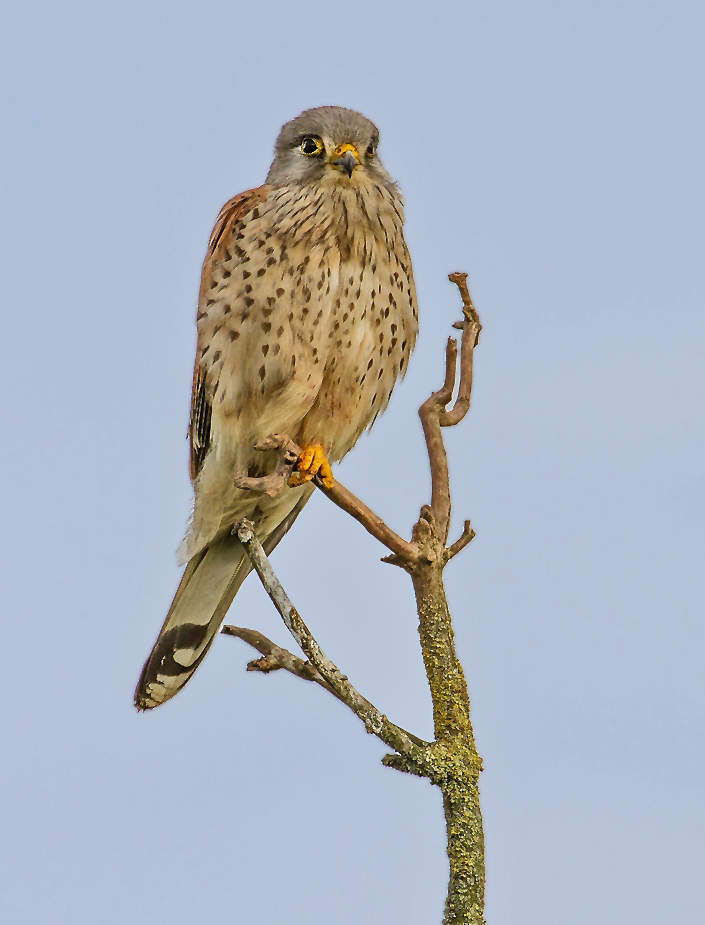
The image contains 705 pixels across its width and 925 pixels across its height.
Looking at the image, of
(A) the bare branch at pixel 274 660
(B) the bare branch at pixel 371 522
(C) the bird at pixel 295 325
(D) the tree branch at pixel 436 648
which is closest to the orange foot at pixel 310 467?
(C) the bird at pixel 295 325

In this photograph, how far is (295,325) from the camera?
3953 mm

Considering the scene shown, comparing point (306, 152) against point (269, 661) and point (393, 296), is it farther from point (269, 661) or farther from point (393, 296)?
point (269, 661)

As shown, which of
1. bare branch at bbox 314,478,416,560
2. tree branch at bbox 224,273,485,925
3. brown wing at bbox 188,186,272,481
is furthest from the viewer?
brown wing at bbox 188,186,272,481

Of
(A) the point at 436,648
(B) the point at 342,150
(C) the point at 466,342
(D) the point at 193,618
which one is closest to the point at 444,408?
(C) the point at 466,342

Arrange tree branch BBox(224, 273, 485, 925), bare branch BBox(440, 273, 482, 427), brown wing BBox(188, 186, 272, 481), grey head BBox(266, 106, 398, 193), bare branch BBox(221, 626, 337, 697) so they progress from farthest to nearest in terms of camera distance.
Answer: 1. brown wing BBox(188, 186, 272, 481)
2. grey head BBox(266, 106, 398, 193)
3. bare branch BBox(440, 273, 482, 427)
4. bare branch BBox(221, 626, 337, 697)
5. tree branch BBox(224, 273, 485, 925)

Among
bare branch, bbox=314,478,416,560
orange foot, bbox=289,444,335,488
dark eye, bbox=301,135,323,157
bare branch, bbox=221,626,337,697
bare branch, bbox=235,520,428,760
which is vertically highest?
dark eye, bbox=301,135,323,157

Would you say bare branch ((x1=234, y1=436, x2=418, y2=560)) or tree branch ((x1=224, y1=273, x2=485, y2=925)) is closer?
tree branch ((x1=224, y1=273, x2=485, y2=925))

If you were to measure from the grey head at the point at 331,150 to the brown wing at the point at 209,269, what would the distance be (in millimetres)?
121

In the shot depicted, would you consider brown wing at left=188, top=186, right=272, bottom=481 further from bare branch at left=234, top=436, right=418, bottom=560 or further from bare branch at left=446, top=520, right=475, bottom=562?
bare branch at left=446, top=520, right=475, bottom=562

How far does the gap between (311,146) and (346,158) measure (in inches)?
6.8

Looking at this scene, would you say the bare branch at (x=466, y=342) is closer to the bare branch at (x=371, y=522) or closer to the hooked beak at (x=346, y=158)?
the bare branch at (x=371, y=522)

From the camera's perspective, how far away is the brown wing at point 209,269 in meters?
4.22

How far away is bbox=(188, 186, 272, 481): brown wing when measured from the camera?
4219mm

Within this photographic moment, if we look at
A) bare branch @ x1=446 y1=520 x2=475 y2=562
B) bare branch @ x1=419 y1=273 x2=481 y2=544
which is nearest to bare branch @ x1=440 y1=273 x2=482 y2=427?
bare branch @ x1=419 y1=273 x2=481 y2=544
